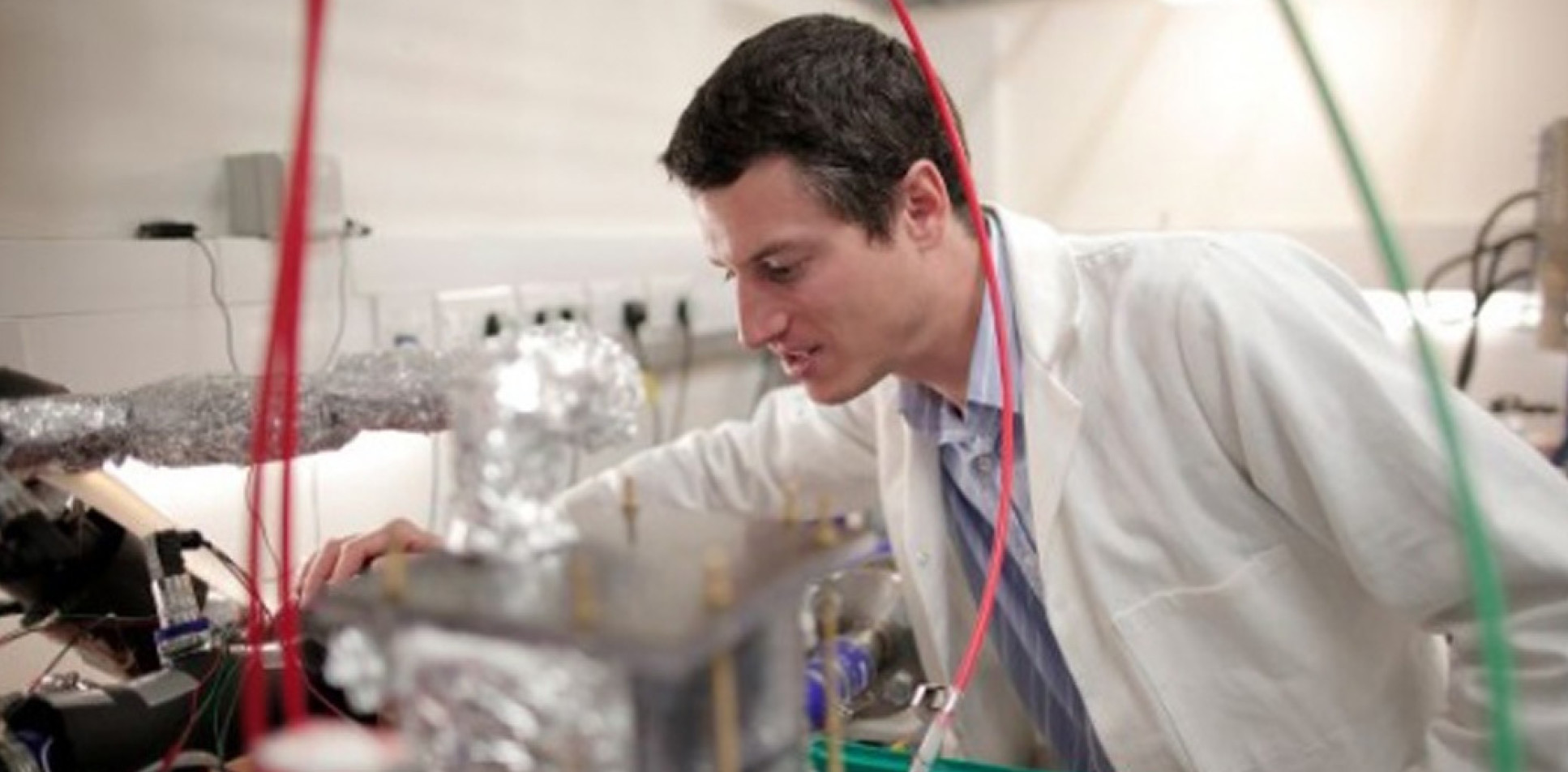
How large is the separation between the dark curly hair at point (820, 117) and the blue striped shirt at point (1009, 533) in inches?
7.4

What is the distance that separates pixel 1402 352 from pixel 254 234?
49.9 inches

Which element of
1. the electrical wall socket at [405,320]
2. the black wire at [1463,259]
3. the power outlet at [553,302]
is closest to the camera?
the electrical wall socket at [405,320]

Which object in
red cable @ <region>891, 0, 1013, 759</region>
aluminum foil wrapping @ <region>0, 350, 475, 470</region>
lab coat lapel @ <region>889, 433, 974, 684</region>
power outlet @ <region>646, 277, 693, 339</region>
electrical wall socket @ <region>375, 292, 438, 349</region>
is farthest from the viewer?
power outlet @ <region>646, 277, 693, 339</region>

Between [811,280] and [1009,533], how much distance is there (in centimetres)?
35

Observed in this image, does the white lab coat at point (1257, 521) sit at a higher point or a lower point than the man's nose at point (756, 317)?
lower

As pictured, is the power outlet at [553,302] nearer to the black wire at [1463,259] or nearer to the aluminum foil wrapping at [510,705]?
the aluminum foil wrapping at [510,705]

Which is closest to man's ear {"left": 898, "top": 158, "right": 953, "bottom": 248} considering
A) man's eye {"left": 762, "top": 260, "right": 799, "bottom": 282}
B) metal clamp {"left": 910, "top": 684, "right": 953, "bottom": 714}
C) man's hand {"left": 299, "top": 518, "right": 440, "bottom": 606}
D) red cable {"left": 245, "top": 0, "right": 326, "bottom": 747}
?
man's eye {"left": 762, "top": 260, "right": 799, "bottom": 282}

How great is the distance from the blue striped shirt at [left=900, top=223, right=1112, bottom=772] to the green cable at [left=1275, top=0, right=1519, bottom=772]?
625 millimetres

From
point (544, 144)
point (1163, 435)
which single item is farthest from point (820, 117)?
point (544, 144)

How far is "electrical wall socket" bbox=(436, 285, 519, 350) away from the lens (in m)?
1.54

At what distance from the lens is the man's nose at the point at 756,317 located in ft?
3.50

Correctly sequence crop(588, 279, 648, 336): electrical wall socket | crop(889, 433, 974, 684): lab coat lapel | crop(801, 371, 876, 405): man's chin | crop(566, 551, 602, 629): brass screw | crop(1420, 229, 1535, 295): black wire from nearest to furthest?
crop(566, 551, 602, 629): brass screw
crop(801, 371, 876, 405): man's chin
crop(889, 433, 974, 684): lab coat lapel
crop(588, 279, 648, 336): electrical wall socket
crop(1420, 229, 1535, 295): black wire

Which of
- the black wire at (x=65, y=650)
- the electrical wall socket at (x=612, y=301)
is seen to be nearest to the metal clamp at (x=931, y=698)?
the black wire at (x=65, y=650)

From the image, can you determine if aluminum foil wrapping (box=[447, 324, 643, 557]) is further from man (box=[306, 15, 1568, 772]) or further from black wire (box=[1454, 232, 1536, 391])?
black wire (box=[1454, 232, 1536, 391])
